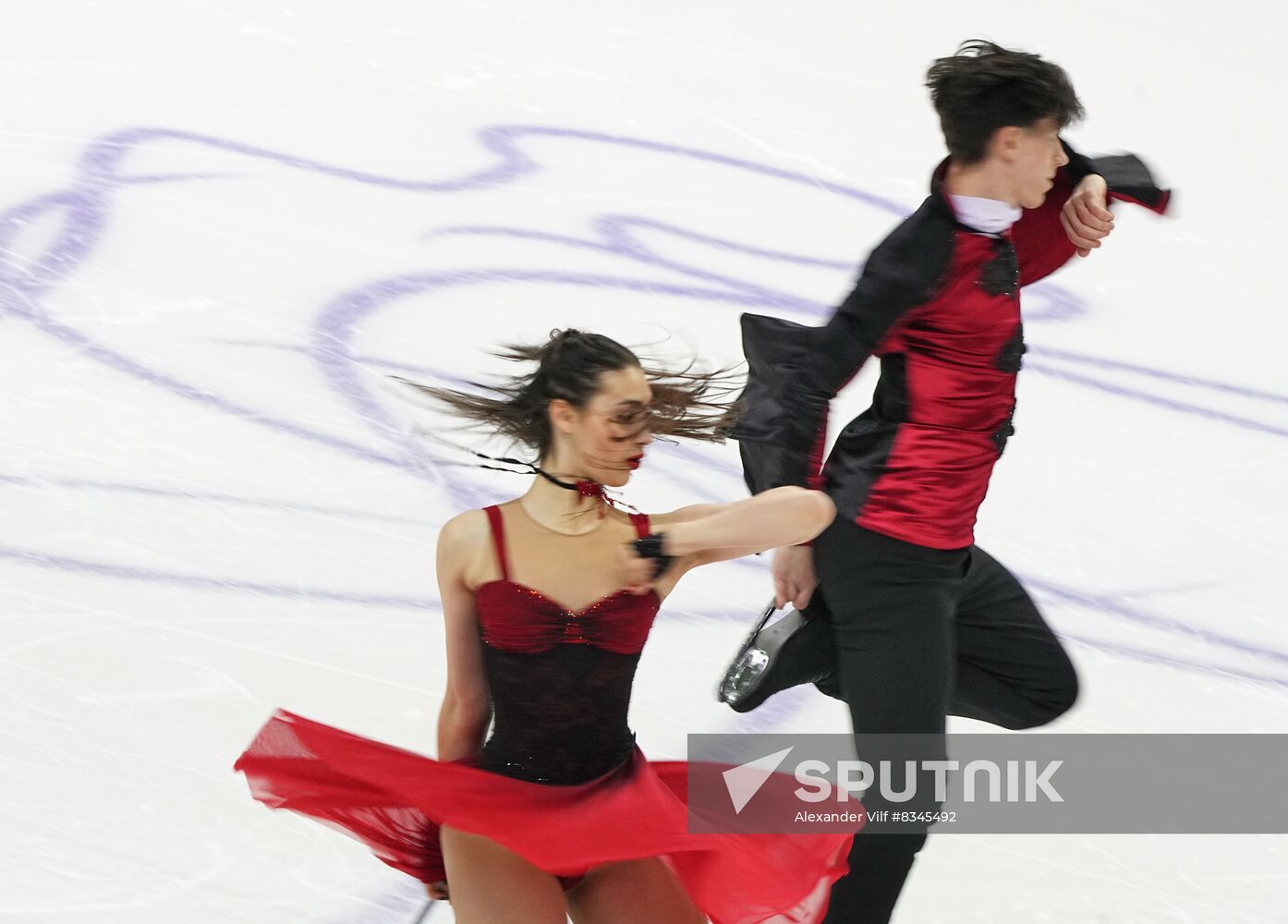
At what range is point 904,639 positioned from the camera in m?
2.62

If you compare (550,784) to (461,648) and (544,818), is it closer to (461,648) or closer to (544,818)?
(544,818)

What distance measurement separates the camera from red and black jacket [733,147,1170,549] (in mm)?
2561

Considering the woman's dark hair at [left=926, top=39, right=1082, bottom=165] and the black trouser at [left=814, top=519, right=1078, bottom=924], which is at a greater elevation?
the woman's dark hair at [left=926, top=39, right=1082, bottom=165]

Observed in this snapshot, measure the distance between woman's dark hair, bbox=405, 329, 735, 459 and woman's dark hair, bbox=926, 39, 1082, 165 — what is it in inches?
20.9

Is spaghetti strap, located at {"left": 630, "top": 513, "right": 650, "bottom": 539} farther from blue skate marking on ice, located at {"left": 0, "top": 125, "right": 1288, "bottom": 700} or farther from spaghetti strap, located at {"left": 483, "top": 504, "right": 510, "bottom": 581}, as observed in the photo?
blue skate marking on ice, located at {"left": 0, "top": 125, "right": 1288, "bottom": 700}

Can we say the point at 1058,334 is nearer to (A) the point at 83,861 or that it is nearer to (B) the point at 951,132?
(B) the point at 951,132

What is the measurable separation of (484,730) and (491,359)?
2322 mm

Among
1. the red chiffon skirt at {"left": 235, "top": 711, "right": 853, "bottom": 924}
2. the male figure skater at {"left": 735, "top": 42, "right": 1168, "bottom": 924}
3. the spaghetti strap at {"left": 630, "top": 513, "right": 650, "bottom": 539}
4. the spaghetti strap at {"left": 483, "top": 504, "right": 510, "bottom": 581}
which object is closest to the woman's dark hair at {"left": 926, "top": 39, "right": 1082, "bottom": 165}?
the male figure skater at {"left": 735, "top": 42, "right": 1168, "bottom": 924}

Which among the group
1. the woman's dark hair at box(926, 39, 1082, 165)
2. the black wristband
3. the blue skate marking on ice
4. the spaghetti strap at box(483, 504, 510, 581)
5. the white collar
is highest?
the woman's dark hair at box(926, 39, 1082, 165)

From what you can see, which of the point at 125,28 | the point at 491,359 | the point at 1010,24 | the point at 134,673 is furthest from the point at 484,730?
the point at 1010,24

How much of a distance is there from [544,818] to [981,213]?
3.62 feet

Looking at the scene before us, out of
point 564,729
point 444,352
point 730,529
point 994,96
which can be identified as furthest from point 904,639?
point 444,352

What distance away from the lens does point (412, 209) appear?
17.9 feet

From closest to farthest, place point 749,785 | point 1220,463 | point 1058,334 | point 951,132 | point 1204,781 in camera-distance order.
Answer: point 749,785
point 951,132
point 1204,781
point 1220,463
point 1058,334
